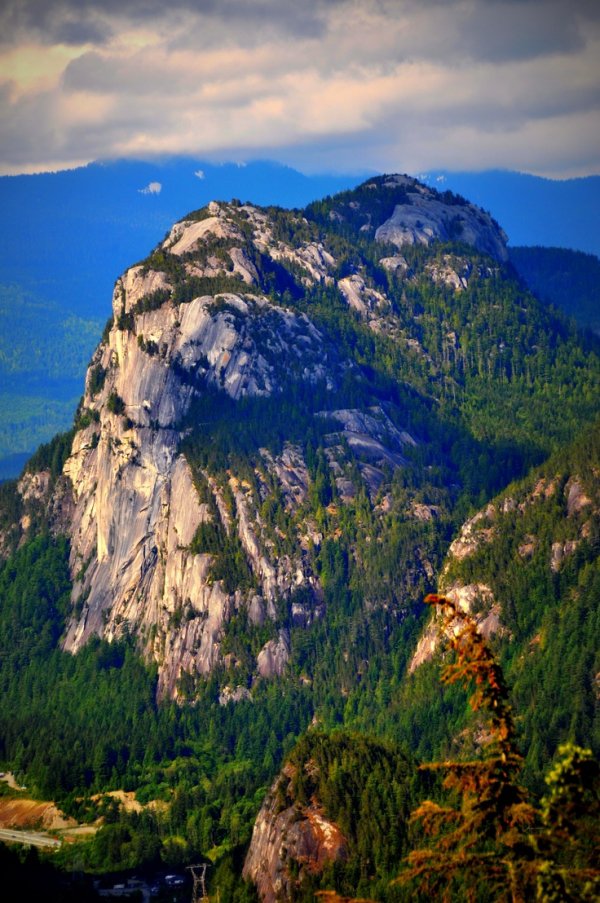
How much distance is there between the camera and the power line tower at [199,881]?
145m

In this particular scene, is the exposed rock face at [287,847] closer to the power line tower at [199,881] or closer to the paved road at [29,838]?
the power line tower at [199,881]

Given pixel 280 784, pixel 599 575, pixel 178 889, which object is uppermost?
pixel 599 575

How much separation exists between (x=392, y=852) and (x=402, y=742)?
47.2 metres

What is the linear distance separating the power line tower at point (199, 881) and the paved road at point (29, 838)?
20046 millimetres

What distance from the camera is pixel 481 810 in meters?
43.9

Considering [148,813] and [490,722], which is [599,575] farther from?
[490,722]

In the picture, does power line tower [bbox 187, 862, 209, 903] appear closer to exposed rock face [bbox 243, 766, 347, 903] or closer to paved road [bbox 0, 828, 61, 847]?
exposed rock face [bbox 243, 766, 347, 903]

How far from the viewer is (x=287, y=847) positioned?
136 m

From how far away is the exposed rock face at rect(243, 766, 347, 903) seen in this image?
133m

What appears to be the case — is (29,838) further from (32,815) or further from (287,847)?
(287,847)

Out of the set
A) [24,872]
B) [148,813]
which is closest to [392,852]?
[24,872]

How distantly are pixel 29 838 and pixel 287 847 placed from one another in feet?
157

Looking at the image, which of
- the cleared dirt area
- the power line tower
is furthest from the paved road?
the power line tower

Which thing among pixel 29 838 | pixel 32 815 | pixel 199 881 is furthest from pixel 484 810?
pixel 32 815
